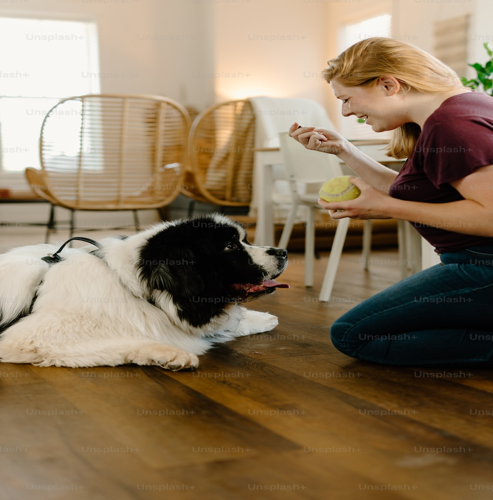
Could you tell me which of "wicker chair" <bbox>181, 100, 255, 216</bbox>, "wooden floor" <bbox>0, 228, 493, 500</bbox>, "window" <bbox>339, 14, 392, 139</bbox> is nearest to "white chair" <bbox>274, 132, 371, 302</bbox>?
"wooden floor" <bbox>0, 228, 493, 500</bbox>

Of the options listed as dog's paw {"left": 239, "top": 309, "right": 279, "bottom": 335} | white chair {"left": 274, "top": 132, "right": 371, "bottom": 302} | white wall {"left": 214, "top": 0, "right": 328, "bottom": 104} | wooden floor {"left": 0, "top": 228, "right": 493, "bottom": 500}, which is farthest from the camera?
white wall {"left": 214, "top": 0, "right": 328, "bottom": 104}

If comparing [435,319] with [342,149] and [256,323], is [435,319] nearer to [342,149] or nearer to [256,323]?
[342,149]

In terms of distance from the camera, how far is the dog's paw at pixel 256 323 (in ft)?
7.80

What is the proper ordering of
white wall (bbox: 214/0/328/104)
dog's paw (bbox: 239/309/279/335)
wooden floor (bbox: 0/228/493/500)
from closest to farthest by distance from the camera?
wooden floor (bbox: 0/228/493/500), dog's paw (bbox: 239/309/279/335), white wall (bbox: 214/0/328/104)

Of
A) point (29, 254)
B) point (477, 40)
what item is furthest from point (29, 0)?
point (29, 254)

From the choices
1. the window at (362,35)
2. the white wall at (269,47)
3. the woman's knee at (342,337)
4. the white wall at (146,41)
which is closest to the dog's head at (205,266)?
the woman's knee at (342,337)

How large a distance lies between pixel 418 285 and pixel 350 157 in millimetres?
536

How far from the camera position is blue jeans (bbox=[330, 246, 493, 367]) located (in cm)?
173

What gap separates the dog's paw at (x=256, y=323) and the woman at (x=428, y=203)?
55cm

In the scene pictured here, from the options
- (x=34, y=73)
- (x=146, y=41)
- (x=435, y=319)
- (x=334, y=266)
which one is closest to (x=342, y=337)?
(x=435, y=319)

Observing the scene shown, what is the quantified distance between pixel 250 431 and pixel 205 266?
717mm

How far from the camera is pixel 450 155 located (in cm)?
155

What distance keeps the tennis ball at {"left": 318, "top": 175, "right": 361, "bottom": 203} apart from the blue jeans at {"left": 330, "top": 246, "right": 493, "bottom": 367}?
33 cm

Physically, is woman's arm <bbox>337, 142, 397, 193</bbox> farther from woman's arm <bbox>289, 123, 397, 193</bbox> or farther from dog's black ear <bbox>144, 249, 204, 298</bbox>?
dog's black ear <bbox>144, 249, 204, 298</bbox>
